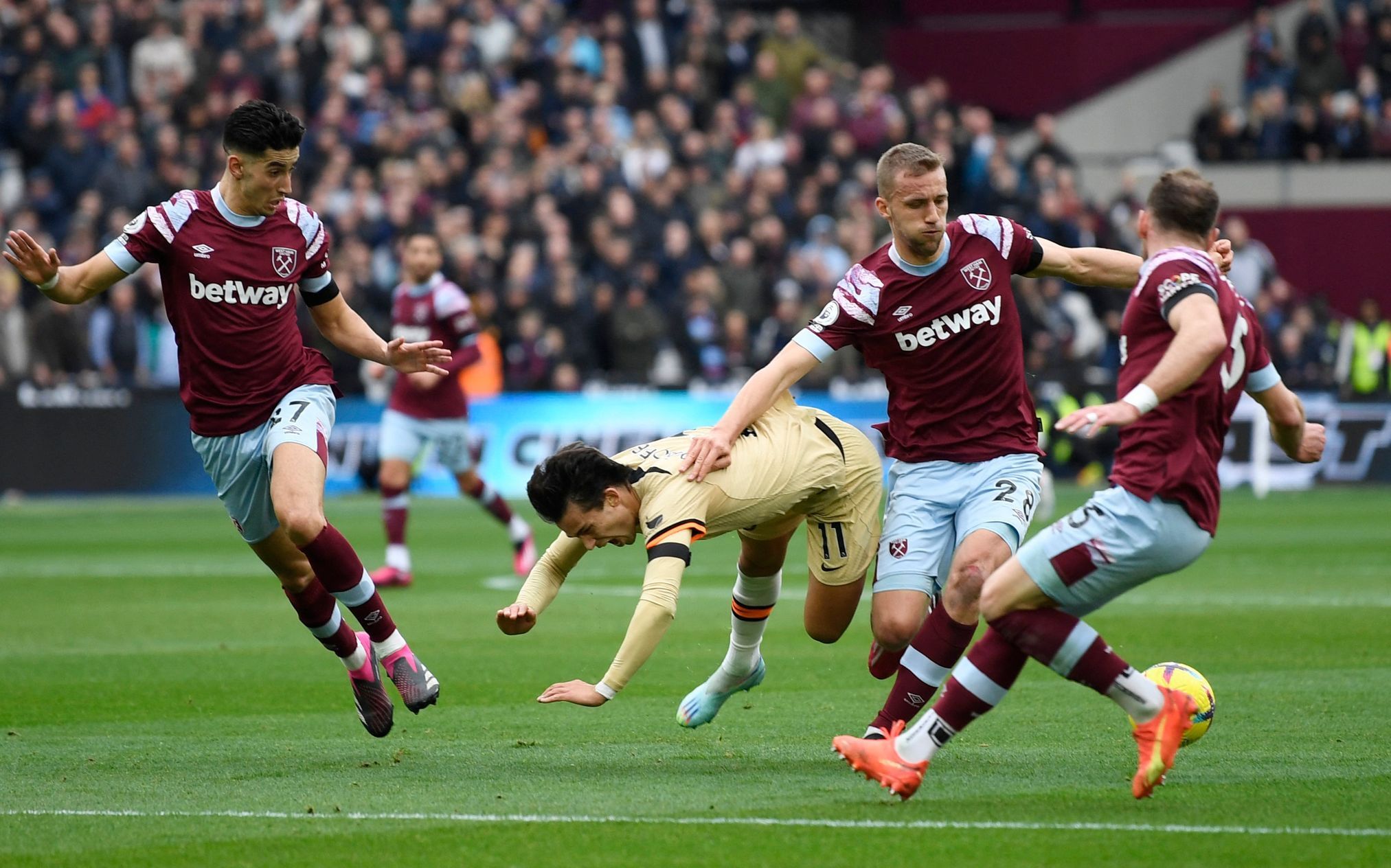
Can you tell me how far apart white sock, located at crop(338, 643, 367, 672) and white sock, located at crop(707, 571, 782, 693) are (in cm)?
139

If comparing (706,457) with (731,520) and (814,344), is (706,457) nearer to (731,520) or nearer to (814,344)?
(731,520)

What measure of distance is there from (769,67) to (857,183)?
2680mm

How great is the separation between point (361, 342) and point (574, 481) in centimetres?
186

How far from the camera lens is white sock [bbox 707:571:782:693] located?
7.72m

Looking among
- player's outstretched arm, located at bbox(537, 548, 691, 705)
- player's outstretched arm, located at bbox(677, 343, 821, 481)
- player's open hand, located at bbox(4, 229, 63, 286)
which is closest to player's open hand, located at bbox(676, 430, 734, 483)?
player's outstretched arm, located at bbox(677, 343, 821, 481)

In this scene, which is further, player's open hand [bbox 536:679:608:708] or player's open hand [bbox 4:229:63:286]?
player's open hand [bbox 4:229:63:286]

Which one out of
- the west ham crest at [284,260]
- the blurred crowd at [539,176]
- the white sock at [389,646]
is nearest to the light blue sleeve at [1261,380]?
the white sock at [389,646]

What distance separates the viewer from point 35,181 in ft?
75.1

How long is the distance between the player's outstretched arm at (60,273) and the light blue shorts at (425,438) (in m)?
6.47

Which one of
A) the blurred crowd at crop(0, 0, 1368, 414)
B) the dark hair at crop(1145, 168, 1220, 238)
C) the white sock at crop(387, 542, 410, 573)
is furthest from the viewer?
the blurred crowd at crop(0, 0, 1368, 414)

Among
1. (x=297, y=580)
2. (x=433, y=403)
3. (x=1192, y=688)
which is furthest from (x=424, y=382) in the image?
(x=1192, y=688)

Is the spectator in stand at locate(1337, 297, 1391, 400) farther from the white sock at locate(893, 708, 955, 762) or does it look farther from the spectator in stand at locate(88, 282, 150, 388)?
the white sock at locate(893, 708, 955, 762)

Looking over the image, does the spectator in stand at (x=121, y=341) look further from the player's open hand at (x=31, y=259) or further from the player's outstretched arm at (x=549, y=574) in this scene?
the player's outstretched arm at (x=549, y=574)

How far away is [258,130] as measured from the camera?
25.1ft
